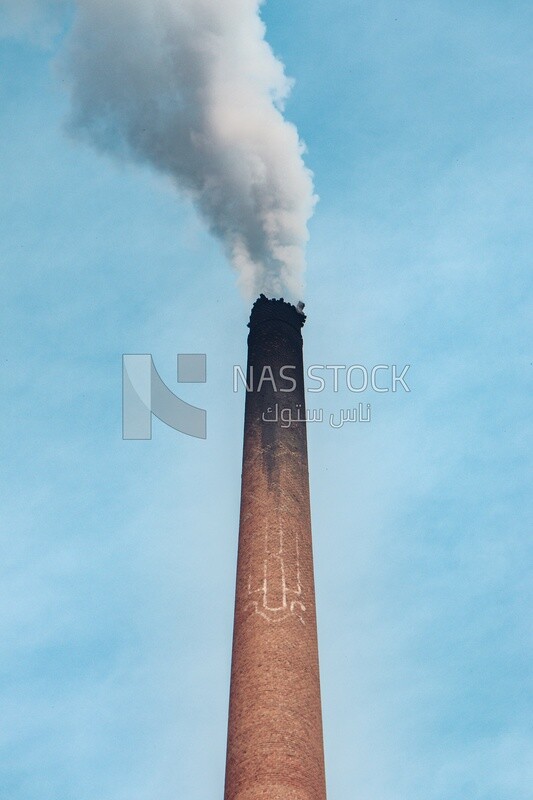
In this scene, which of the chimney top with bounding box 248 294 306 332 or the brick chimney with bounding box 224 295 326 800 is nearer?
the brick chimney with bounding box 224 295 326 800

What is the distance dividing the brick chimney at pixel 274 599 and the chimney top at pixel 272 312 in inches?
1.0

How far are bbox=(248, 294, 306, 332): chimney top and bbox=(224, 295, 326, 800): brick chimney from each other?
0.02m

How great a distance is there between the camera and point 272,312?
57.7 feet

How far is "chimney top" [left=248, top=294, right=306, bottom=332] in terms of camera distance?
57.6 feet

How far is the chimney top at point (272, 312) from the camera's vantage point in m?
17.5

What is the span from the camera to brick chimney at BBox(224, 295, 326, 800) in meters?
11.8

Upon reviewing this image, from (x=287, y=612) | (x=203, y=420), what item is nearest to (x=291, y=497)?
(x=287, y=612)

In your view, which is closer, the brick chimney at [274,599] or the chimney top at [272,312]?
the brick chimney at [274,599]

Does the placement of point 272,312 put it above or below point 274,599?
above

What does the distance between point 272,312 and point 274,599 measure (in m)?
6.01

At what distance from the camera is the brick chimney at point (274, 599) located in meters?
11.8

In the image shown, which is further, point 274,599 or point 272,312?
point 272,312

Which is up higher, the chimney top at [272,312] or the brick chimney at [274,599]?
the chimney top at [272,312]

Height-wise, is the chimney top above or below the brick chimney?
above
